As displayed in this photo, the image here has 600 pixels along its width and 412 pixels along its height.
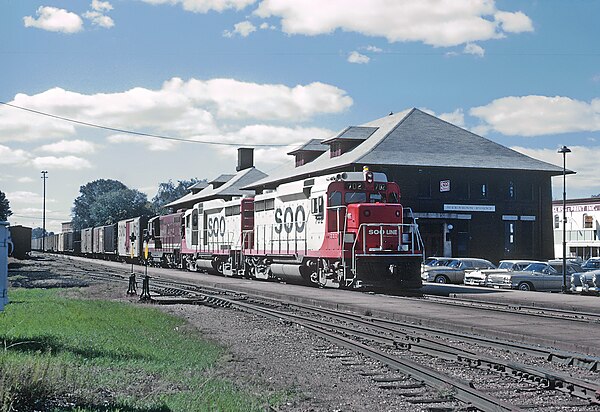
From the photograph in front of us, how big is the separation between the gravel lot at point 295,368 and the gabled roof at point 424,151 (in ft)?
116

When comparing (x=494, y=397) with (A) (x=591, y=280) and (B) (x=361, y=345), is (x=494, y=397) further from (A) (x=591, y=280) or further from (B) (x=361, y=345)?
(A) (x=591, y=280)

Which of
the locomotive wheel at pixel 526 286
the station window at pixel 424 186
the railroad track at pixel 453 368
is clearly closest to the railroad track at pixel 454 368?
the railroad track at pixel 453 368

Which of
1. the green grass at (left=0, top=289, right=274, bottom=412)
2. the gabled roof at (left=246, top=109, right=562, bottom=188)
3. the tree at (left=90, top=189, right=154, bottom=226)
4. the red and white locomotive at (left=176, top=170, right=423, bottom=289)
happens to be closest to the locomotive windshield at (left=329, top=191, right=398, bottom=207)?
the red and white locomotive at (left=176, top=170, right=423, bottom=289)

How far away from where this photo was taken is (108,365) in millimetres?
10148

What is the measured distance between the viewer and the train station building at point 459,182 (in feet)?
176

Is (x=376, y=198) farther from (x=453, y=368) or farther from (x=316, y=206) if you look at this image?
(x=453, y=368)

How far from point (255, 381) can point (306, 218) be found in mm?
19497

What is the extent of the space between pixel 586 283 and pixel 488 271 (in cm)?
511

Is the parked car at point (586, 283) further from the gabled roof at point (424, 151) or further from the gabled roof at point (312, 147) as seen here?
the gabled roof at point (312, 147)

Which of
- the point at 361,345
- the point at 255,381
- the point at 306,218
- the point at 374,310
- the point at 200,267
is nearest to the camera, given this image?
the point at 255,381

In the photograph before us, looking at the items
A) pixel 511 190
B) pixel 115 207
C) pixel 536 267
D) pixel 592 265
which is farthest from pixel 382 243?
pixel 115 207

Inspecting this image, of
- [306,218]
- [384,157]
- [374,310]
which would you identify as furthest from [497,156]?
[374,310]

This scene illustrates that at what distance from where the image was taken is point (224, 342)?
1332cm

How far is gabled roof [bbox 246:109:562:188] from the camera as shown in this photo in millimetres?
52406
